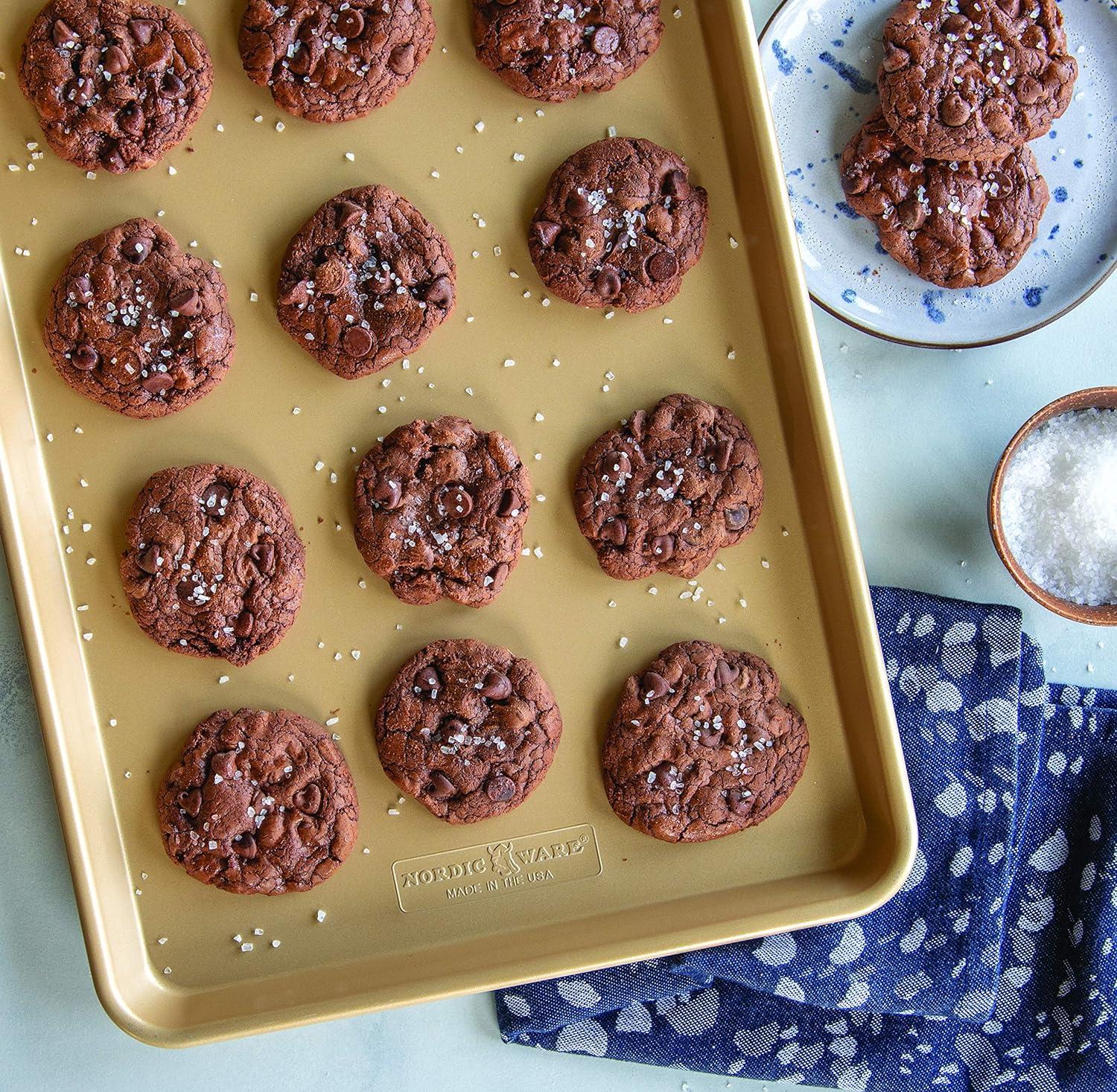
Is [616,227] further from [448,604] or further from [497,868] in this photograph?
[497,868]

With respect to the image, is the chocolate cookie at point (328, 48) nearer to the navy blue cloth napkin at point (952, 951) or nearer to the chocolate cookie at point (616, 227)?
the chocolate cookie at point (616, 227)

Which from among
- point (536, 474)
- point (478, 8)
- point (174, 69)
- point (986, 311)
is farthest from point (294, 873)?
point (986, 311)

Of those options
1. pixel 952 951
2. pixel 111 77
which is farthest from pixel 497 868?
pixel 111 77

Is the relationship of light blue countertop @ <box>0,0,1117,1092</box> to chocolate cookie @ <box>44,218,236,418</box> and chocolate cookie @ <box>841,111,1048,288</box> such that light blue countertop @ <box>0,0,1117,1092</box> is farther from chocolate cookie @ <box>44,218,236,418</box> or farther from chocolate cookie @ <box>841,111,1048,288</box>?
chocolate cookie @ <box>44,218,236,418</box>

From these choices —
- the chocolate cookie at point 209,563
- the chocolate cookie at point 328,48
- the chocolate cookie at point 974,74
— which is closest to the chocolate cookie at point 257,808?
the chocolate cookie at point 209,563

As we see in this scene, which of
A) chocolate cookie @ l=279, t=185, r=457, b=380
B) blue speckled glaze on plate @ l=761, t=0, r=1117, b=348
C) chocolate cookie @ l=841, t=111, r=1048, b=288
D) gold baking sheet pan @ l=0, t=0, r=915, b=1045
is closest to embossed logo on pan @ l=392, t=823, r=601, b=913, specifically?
gold baking sheet pan @ l=0, t=0, r=915, b=1045
